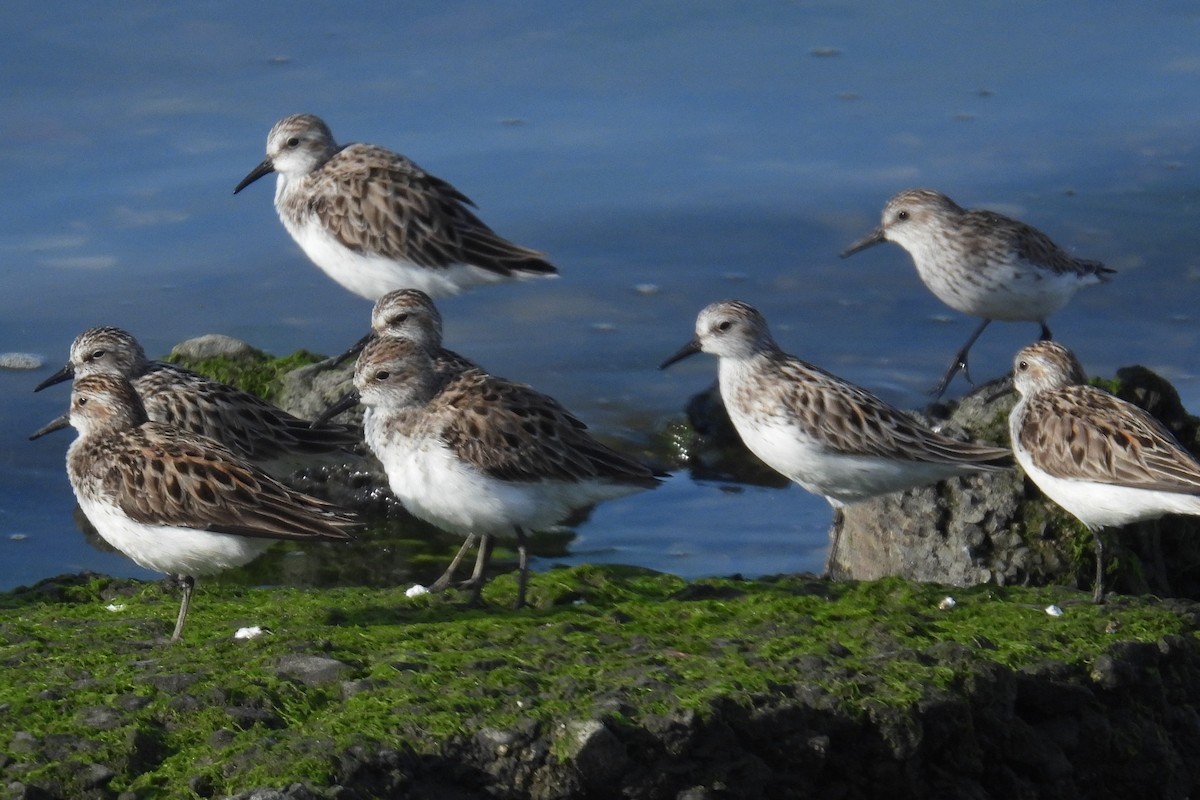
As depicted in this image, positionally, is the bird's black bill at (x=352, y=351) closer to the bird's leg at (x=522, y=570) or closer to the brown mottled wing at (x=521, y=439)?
the brown mottled wing at (x=521, y=439)

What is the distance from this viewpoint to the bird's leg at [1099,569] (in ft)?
24.8

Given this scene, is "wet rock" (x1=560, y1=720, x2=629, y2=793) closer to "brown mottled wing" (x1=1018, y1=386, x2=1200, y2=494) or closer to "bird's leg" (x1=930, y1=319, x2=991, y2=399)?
"brown mottled wing" (x1=1018, y1=386, x2=1200, y2=494)

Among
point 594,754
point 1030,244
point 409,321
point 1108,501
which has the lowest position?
point 594,754

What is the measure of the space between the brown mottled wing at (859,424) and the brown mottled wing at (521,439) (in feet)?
3.53

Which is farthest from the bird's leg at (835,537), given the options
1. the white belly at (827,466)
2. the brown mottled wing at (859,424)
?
the brown mottled wing at (859,424)

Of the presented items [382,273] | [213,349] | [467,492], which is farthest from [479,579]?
[382,273]

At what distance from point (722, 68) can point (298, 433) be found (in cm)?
700

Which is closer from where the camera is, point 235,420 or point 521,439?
point 521,439

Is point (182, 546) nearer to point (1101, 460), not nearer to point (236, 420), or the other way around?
point (236, 420)

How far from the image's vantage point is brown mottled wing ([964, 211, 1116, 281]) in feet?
35.0

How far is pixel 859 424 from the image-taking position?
862 cm

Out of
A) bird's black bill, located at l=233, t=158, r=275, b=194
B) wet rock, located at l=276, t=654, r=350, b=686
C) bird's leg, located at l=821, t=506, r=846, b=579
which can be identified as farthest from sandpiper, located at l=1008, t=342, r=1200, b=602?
bird's black bill, located at l=233, t=158, r=275, b=194

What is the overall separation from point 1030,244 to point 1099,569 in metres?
3.35

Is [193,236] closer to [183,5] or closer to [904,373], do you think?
[183,5]
